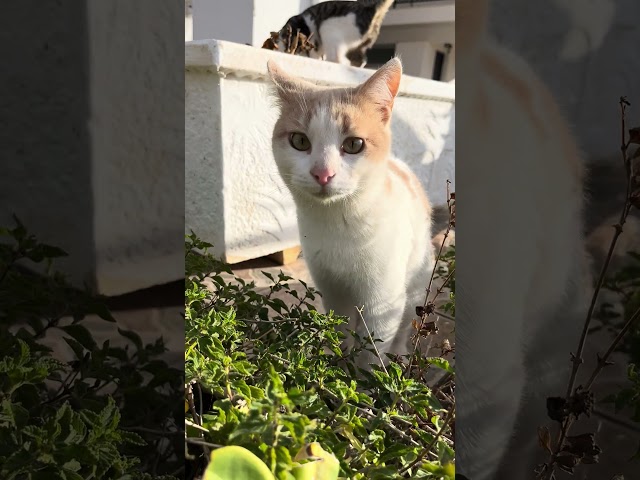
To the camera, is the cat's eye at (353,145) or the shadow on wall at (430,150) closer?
the cat's eye at (353,145)

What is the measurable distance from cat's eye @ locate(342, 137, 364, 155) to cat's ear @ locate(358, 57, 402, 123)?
8 cm

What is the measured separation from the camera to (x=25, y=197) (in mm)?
423

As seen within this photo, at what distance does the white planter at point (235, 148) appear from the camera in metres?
1.76

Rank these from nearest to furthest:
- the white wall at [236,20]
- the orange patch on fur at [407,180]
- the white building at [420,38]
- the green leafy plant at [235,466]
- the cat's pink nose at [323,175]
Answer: the green leafy plant at [235,466], the cat's pink nose at [323,175], the orange patch on fur at [407,180], the white wall at [236,20], the white building at [420,38]

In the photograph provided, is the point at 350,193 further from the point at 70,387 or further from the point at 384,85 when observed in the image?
the point at 70,387

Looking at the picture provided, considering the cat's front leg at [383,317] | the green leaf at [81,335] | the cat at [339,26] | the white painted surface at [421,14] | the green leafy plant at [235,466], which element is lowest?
the cat's front leg at [383,317]

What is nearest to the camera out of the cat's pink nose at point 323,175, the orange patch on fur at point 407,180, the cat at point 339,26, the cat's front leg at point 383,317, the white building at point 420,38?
the cat's pink nose at point 323,175

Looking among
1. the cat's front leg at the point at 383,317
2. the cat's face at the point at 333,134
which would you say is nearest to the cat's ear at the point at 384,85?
the cat's face at the point at 333,134

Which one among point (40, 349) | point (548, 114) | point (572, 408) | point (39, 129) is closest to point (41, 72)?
point (39, 129)

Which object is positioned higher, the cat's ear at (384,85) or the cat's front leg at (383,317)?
the cat's ear at (384,85)

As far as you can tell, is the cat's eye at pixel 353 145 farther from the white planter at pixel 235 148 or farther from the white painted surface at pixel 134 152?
the white planter at pixel 235 148

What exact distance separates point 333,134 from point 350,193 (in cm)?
12

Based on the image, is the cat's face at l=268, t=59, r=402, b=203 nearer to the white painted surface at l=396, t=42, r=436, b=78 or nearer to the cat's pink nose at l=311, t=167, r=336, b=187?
the cat's pink nose at l=311, t=167, r=336, b=187

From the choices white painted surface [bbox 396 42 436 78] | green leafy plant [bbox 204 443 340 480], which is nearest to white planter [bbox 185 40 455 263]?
green leafy plant [bbox 204 443 340 480]
